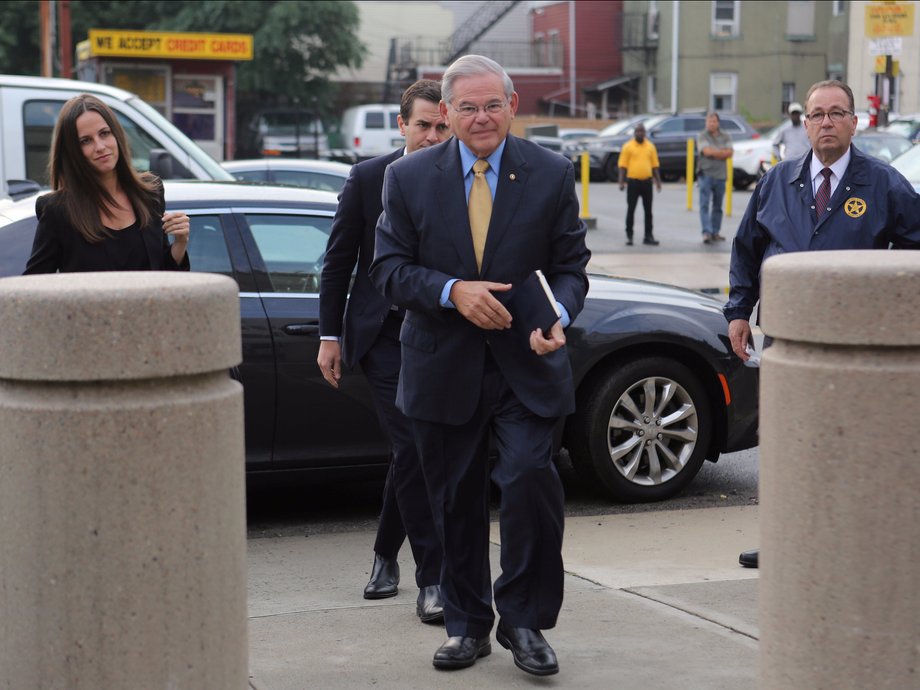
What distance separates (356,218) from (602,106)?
4996 cm

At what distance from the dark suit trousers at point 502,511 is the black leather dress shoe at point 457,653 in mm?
28

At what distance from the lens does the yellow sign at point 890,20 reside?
2405 centimetres

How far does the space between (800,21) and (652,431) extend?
45077mm

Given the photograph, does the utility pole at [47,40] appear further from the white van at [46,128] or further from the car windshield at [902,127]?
the car windshield at [902,127]

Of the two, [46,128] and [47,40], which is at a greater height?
[47,40]

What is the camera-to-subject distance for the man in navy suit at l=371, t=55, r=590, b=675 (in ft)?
14.2

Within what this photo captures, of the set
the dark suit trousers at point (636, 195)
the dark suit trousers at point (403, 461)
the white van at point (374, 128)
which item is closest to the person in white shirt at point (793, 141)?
the dark suit trousers at point (636, 195)

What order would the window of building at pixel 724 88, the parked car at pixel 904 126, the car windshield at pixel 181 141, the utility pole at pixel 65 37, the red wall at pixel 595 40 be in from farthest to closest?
the red wall at pixel 595 40, the window of building at pixel 724 88, the parked car at pixel 904 126, the utility pole at pixel 65 37, the car windshield at pixel 181 141

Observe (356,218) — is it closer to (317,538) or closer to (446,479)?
(446,479)

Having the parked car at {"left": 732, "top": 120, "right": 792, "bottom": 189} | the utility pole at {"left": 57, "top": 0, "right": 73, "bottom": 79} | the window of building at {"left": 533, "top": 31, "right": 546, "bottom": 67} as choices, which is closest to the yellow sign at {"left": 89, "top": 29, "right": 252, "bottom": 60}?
the utility pole at {"left": 57, "top": 0, "right": 73, "bottom": 79}

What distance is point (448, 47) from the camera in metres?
A: 55.2

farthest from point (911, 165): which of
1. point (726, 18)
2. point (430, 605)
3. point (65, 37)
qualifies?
point (726, 18)

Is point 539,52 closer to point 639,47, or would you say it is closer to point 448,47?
point 448,47

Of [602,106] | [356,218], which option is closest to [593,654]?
[356,218]
